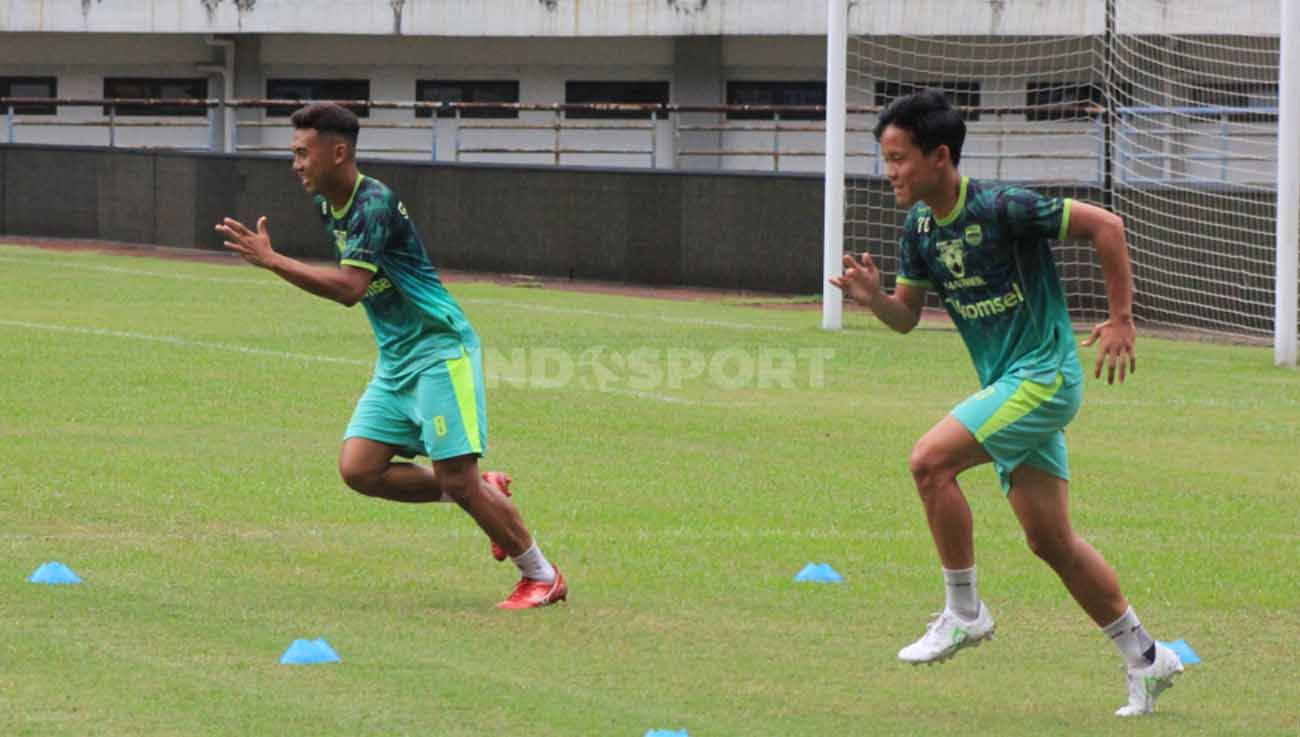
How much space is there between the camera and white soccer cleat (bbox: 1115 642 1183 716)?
6.93 meters

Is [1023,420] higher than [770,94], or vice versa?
[770,94]

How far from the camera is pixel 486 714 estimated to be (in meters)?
6.84

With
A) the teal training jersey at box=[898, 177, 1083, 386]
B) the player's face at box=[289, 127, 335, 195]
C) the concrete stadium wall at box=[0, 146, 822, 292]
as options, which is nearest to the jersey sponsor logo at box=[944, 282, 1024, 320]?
the teal training jersey at box=[898, 177, 1083, 386]

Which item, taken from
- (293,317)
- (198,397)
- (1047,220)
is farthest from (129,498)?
(293,317)

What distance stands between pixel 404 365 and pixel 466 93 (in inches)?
1309

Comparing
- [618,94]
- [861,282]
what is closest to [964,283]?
[861,282]

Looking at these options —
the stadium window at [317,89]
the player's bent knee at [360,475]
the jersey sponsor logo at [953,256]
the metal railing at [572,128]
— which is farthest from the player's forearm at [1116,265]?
the stadium window at [317,89]

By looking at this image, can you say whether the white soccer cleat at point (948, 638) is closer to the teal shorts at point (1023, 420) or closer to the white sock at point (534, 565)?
the teal shorts at point (1023, 420)

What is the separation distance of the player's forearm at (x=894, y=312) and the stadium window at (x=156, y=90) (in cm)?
3603

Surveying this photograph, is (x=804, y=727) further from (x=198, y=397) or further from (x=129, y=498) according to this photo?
(x=198, y=397)

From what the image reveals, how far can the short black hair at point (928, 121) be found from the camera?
7.16 m

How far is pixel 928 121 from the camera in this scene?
23.5ft

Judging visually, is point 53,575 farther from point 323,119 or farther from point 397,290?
point 323,119

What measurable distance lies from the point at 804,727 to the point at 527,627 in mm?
1751
